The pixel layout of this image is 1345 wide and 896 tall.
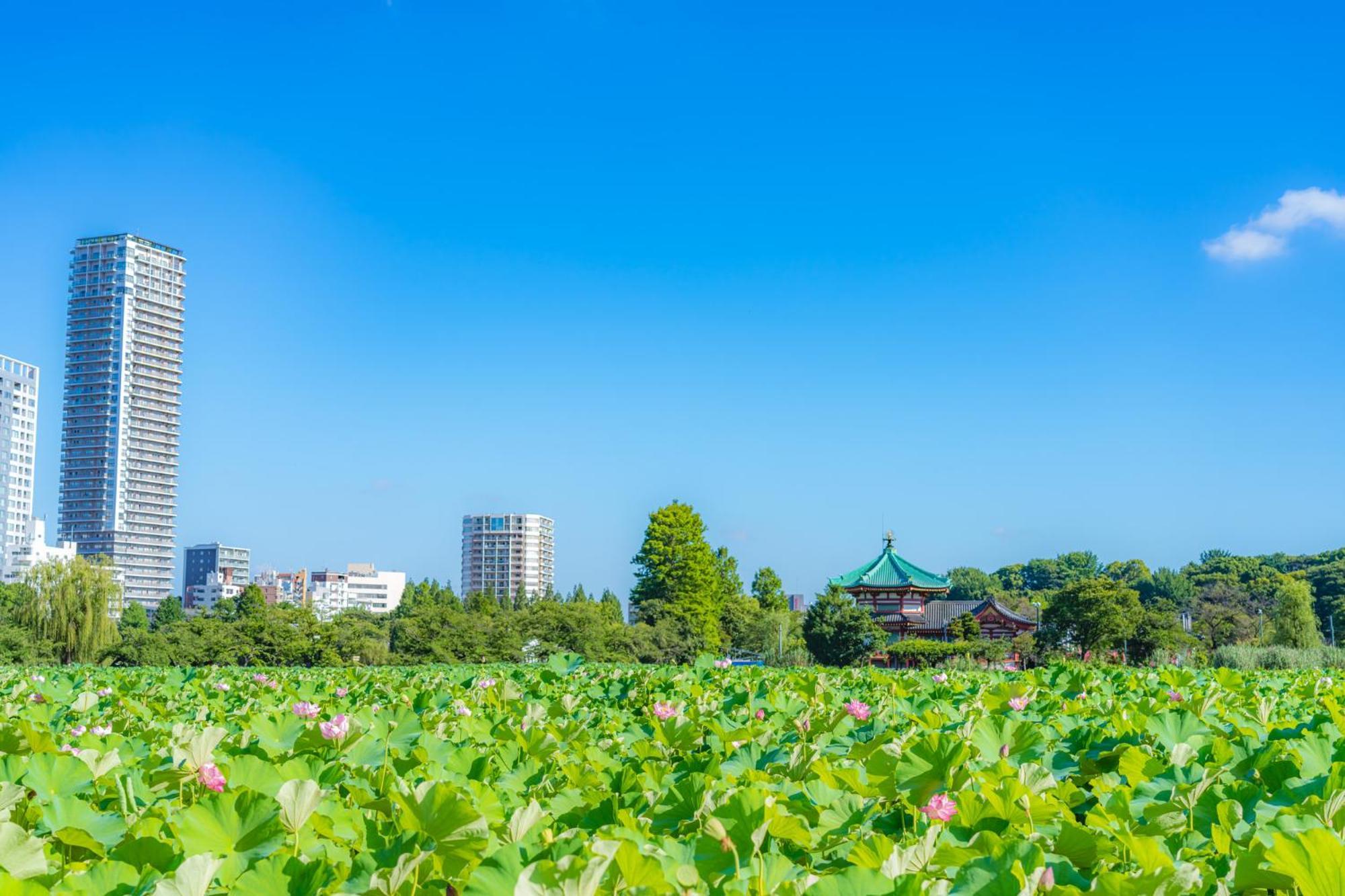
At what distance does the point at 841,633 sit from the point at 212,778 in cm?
3345

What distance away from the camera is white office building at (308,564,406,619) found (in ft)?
470

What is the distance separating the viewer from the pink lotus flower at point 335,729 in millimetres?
2549

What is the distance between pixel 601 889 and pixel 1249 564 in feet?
299

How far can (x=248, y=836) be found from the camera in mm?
1513

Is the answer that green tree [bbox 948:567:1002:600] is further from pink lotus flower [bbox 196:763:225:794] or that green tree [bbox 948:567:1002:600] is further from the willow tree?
pink lotus flower [bbox 196:763:225:794]

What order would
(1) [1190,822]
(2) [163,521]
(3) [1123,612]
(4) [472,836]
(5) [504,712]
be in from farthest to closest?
(2) [163,521]
(3) [1123,612]
(5) [504,712]
(1) [1190,822]
(4) [472,836]

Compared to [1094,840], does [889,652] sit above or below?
below

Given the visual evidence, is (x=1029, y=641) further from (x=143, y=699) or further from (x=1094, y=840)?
(x=1094, y=840)

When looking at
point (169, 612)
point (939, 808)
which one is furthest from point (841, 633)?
point (169, 612)

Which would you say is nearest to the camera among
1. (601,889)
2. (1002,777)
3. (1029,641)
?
(601,889)

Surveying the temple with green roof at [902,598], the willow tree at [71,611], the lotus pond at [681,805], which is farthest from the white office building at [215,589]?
the lotus pond at [681,805]

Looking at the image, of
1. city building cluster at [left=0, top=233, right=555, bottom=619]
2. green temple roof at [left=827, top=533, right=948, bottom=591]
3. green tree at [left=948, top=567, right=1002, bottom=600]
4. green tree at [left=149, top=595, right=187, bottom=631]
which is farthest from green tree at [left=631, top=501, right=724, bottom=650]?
green tree at [left=948, top=567, right=1002, bottom=600]

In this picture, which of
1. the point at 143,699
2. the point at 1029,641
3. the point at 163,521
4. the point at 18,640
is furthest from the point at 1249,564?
the point at 163,521

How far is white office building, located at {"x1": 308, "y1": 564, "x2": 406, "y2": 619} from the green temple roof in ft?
362
